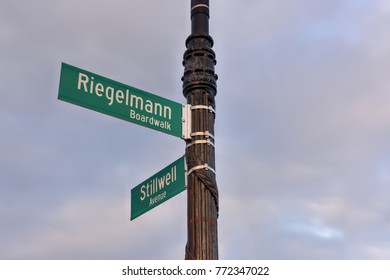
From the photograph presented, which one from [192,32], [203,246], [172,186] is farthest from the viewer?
[192,32]

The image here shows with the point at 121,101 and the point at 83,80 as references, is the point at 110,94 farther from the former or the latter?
the point at 83,80

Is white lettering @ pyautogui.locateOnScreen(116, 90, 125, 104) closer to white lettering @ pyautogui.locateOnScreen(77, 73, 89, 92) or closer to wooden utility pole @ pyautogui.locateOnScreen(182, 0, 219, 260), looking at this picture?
white lettering @ pyautogui.locateOnScreen(77, 73, 89, 92)

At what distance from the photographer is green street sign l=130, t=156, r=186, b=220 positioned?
756 centimetres

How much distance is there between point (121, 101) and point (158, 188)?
1.05 m

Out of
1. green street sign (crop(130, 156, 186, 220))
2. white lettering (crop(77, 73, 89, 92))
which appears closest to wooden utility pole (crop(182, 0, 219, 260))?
green street sign (crop(130, 156, 186, 220))

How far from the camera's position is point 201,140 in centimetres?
759

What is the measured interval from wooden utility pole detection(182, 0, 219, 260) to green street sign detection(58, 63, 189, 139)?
192 millimetres

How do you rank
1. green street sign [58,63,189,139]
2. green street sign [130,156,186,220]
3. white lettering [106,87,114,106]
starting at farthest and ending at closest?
green street sign [130,156,186,220] → white lettering [106,87,114,106] → green street sign [58,63,189,139]

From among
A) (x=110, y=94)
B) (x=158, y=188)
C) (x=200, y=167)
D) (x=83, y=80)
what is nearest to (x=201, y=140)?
(x=200, y=167)

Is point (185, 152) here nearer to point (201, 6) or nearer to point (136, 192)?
point (136, 192)

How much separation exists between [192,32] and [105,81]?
1.31m

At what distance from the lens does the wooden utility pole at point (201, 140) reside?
7.22 m
